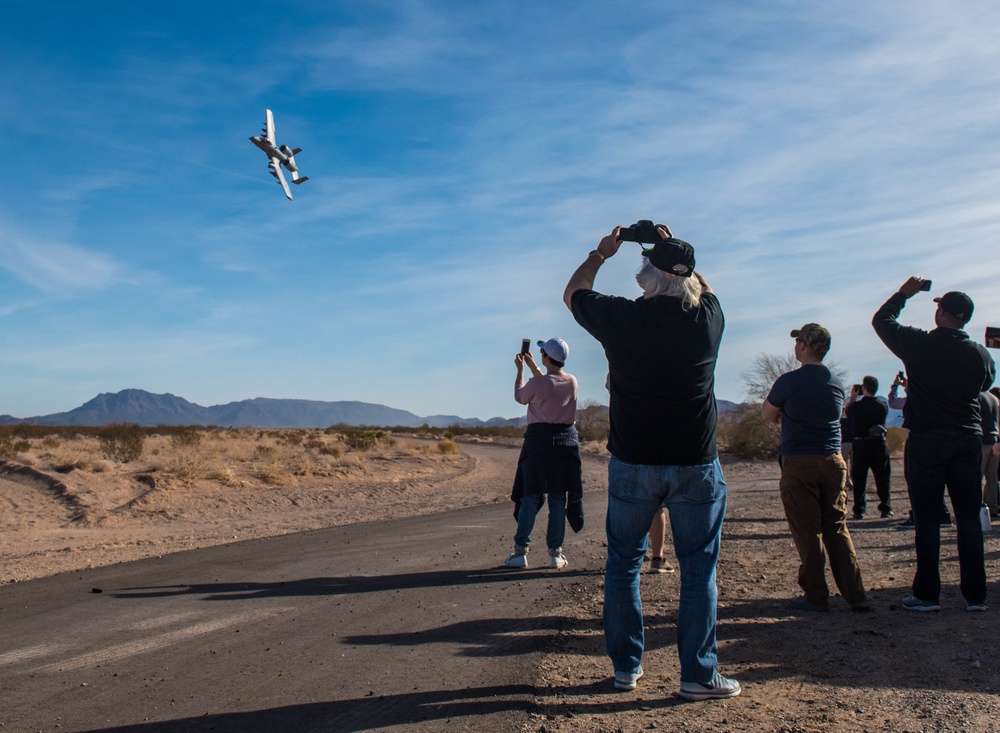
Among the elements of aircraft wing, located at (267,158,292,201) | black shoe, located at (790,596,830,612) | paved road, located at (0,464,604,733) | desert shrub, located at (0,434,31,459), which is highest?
aircraft wing, located at (267,158,292,201)

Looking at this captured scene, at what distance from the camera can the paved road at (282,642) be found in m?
4.36

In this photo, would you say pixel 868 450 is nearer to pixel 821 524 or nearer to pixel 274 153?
pixel 821 524

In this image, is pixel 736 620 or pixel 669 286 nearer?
pixel 669 286

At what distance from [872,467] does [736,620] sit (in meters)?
7.47

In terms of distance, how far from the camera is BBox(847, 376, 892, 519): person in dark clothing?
12.5 meters

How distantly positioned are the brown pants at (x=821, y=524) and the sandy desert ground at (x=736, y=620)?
21cm

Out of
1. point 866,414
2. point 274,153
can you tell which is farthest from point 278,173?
point 866,414

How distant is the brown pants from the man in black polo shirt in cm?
44

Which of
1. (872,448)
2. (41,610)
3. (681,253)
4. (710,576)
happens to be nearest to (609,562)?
(710,576)

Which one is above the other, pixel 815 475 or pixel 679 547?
pixel 815 475

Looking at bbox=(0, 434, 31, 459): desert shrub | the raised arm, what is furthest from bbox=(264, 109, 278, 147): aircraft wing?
the raised arm

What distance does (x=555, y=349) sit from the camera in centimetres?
841

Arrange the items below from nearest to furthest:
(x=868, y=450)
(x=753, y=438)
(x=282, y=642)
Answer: (x=282, y=642), (x=868, y=450), (x=753, y=438)

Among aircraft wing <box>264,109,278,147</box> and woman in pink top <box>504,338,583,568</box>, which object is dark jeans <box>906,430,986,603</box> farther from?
aircraft wing <box>264,109,278,147</box>
